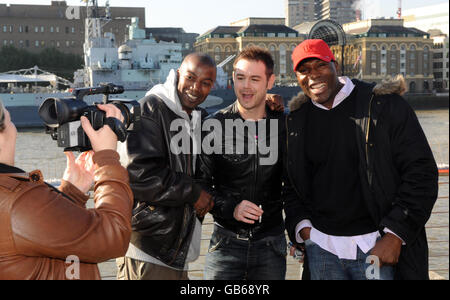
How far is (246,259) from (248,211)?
0.31 metres

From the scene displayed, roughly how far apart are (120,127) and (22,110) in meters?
31.9

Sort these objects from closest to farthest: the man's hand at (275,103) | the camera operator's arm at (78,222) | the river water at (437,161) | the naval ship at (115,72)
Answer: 1. the camera operator's arm at (78,222)
2. the man's hand at (275,103)
3. the river water at (437,161)
4. the naval ship at (115,72)

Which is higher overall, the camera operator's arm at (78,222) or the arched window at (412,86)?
the arched window at (412,86)

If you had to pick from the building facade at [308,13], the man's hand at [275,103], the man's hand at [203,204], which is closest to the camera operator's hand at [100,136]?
the man's hand at [203,204]

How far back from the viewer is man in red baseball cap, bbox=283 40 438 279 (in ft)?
6.54

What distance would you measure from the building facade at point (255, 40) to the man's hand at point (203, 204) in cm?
5270

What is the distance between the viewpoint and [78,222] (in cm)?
123

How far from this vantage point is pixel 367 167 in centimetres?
205

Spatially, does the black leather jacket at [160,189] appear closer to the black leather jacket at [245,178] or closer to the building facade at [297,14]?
the black leather jacket at [245,178]

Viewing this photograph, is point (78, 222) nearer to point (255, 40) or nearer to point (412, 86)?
point (255, 40)

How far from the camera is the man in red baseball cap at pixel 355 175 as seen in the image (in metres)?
1.99

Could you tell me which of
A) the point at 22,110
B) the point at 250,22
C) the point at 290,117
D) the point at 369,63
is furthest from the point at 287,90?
the point at 290,117

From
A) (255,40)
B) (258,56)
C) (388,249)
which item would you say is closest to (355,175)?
(388,249)
